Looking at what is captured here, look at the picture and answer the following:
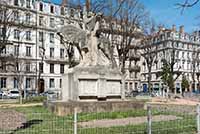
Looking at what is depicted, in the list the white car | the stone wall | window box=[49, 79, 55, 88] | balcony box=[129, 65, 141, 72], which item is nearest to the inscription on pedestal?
the stone wall

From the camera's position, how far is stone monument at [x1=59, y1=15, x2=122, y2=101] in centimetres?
1675

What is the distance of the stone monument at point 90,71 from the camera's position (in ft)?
55.0

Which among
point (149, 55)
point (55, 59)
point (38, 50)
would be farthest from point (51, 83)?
point (149, 55)

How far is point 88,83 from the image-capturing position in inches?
666

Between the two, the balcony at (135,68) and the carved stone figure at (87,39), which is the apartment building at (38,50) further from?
the carved stone figure at (87,39)

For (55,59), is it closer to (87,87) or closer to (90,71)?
(90,71)

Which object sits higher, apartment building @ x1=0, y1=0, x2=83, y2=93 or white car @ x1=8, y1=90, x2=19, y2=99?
apartment building @ x1=0, y1=0, x2=83, y2=93

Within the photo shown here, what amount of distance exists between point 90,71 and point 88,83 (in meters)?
0.67

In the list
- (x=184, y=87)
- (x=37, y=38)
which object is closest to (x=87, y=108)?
(x=37, y=38)

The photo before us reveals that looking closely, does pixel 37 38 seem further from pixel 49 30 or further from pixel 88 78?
pixel 88 78

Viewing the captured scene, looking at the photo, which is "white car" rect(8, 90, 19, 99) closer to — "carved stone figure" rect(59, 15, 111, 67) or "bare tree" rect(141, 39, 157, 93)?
"bare tree" rect(141, 39, 157, 93)

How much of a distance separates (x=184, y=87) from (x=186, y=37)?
2060cm

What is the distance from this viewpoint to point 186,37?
9331cm

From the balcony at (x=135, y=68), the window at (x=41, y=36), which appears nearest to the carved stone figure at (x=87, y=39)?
the window at (x=41, y=36)
